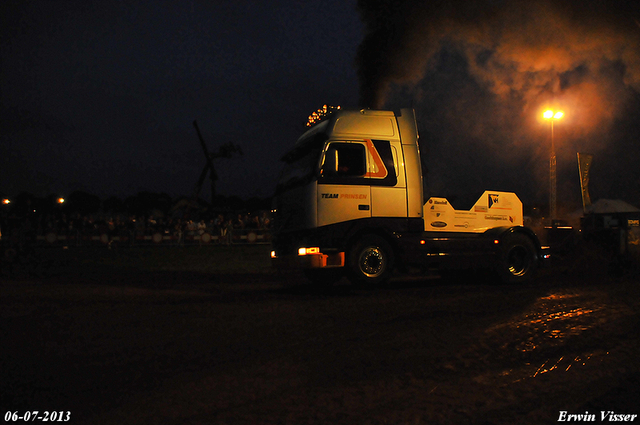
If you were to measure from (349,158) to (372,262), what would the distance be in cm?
200

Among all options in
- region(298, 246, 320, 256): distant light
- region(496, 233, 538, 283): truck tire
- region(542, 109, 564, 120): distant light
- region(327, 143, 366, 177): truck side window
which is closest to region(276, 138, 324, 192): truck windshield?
region(327, 143, 366, 177): truck side window

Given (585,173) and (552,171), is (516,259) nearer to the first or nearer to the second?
(585,173)

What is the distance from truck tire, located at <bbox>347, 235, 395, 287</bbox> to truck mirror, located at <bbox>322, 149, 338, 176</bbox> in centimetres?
139

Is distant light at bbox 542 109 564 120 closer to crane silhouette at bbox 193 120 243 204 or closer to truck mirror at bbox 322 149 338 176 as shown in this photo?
truck mirror at bbox 322 149 338 176

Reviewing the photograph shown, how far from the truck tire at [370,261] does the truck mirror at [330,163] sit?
139 cm

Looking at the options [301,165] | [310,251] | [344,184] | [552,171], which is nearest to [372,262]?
[310,251]

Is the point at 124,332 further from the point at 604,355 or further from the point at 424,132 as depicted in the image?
the point at 424,132

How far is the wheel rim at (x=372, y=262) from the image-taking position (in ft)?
28.9

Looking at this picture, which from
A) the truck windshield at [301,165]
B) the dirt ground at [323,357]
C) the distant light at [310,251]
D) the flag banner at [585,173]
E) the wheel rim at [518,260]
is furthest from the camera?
the flag banner at [585,173]

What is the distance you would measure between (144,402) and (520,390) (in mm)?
2683

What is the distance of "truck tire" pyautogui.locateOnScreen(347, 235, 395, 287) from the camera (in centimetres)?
871

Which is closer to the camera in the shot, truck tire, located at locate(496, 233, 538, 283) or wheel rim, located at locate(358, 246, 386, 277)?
wheel rim, located at locate(358, 246, 386, 277)

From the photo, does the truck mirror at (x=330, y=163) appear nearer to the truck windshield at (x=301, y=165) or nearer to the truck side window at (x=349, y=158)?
the truck side window at (x=349, y=158)

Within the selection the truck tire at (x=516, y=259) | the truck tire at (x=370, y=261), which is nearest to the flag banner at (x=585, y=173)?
the truck tire at (x=516, y=259)
